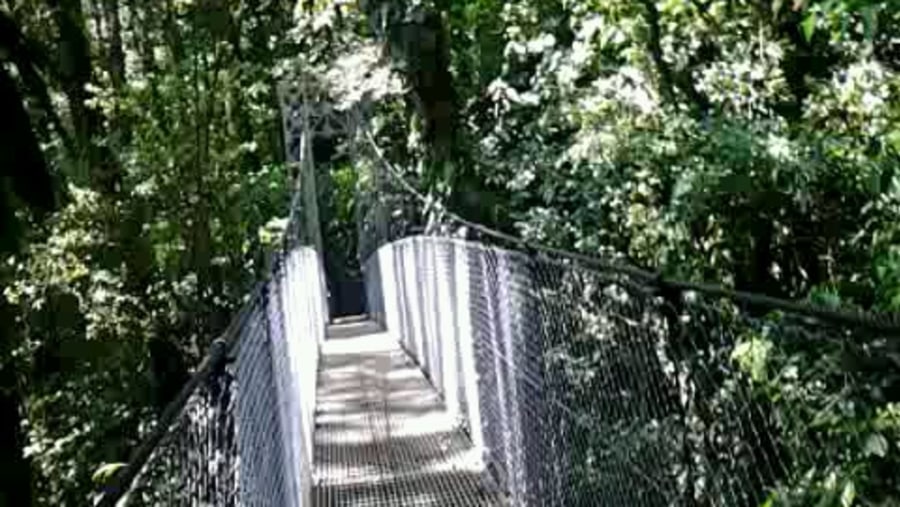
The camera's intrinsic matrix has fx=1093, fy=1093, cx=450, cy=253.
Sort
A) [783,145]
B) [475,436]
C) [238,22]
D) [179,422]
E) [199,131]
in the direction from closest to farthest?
[179,422]
[783,145]
[475,436]
[199,131]
[238,22]

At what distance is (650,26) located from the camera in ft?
12.7

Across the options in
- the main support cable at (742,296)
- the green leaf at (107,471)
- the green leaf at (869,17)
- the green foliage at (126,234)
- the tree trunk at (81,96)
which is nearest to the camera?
the main support cable at (742,296)

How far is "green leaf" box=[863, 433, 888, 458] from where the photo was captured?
1.16m

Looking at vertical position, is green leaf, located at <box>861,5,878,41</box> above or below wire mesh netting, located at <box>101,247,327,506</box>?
above

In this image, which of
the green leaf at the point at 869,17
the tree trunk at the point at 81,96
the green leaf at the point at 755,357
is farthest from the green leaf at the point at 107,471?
the tree trunk at the point at 81,96

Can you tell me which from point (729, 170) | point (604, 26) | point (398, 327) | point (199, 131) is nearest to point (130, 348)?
point (199, 131)

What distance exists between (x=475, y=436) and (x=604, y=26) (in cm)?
151

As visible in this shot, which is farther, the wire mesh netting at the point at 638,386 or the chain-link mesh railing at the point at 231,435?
the wire mesh netting at the point at 638,386

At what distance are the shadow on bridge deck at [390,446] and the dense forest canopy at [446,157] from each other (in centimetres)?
86

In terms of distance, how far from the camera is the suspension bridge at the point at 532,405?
132 centimetres

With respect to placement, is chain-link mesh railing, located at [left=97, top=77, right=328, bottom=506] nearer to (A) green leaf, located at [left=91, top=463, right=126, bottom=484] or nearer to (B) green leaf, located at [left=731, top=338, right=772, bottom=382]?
(A) green leaf, located at [left=91, top=463, right=126, bottom=484]

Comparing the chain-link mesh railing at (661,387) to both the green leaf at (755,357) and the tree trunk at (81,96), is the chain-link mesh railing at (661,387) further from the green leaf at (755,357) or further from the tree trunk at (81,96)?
A: the tree trunk at (81,96)

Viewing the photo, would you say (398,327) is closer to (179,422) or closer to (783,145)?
(783,145)

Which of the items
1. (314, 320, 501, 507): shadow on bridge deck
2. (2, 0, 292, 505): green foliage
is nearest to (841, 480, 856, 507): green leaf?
(314, 320, 501, 507): shadow on bridge deck
